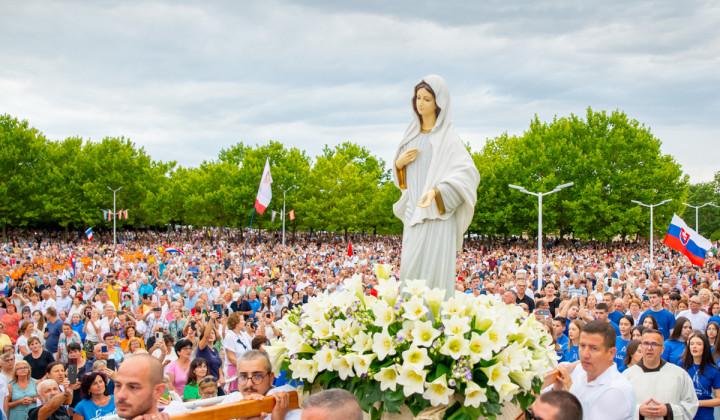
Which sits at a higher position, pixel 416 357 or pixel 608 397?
pixel 416 357

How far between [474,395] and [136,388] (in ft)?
5.47

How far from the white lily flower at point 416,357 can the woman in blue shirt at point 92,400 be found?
4.64 m

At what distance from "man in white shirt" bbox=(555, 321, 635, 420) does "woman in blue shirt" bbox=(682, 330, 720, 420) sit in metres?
3.06

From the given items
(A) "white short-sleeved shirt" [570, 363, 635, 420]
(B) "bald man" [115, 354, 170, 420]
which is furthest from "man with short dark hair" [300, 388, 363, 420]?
(A) "white short-sleeved shirt" [570, 363, 635, 420]

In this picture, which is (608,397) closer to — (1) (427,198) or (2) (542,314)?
(1) (427,198)

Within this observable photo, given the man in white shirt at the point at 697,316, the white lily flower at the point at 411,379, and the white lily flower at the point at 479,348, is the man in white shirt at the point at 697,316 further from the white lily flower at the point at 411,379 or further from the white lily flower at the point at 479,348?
the white lily flower at the point at 411,379

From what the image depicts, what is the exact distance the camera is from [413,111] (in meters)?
4.28

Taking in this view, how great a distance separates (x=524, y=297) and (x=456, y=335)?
9.12 meters

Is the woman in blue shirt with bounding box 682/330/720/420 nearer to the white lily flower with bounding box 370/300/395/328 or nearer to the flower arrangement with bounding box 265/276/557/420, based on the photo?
the flower arrangement with bounding box 265/276/557/420

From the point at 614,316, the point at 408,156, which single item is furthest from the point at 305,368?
the point at 614,316

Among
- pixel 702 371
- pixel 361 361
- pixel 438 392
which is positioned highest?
pixel 361 361

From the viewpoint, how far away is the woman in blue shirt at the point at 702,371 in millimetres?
5977

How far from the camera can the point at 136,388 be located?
295cm

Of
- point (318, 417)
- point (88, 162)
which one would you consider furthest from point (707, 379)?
point (88, 162)
